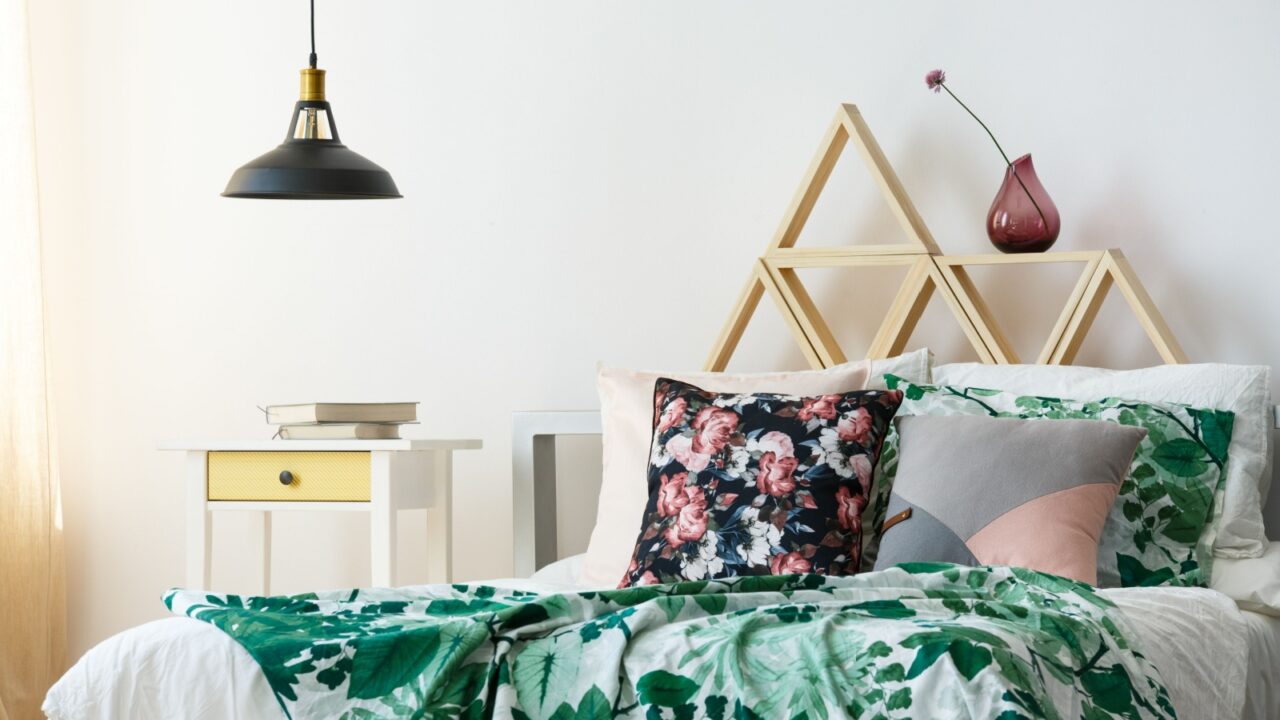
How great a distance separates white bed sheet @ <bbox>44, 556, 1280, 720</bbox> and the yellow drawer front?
3.86ft

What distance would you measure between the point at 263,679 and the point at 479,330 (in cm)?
185

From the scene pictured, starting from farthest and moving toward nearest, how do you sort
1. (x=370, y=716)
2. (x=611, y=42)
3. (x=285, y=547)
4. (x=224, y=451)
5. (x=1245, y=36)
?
(x=285, y=547) → (x=611, y=42) → (x=224, y=451) → (x=1245, y=36) → (x=370, y=716)

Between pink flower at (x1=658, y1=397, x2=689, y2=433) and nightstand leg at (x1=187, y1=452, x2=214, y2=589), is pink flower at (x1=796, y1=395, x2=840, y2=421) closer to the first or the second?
pink flower at (x1=658, y1=397, x2=689, y2=433)

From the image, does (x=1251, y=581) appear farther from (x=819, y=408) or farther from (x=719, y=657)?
(x=719, y=657)

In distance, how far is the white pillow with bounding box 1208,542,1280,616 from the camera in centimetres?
215

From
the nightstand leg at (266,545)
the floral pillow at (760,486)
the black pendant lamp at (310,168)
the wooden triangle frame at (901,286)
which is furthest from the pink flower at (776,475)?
the nightstand leg at (266,545)

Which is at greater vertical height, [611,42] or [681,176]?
[611,42]

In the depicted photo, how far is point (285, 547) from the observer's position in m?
3.50

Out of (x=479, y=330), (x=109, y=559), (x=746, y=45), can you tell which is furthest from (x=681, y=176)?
(x=109, y=559)

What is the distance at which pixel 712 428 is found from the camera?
7.48 feet

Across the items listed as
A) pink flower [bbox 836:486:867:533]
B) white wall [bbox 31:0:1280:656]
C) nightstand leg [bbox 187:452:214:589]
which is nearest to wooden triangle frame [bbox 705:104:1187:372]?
white wall [bbox 31:0:1280:656]

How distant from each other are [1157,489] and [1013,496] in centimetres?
32

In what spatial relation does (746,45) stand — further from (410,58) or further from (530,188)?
(410,58)

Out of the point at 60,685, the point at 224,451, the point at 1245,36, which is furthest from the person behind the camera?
the point at 224,451
